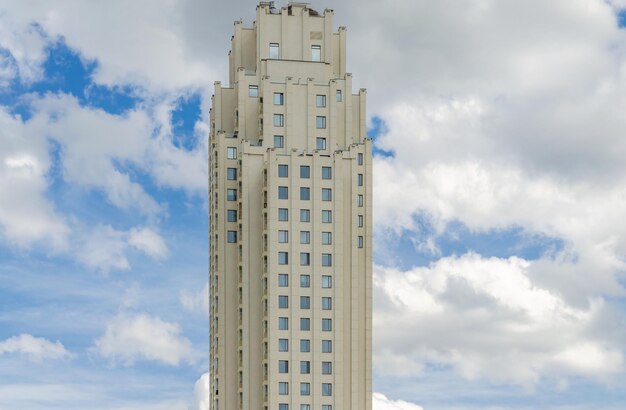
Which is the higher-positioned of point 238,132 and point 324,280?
point 238,132

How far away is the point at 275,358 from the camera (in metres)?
132

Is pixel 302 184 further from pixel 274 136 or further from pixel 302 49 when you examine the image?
pixel 302 49

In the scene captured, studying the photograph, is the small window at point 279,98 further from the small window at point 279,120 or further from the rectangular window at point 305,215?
the rectangular window at point 305,215

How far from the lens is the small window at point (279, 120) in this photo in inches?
5541

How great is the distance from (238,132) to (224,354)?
82.0ft

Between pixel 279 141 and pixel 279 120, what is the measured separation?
2548mm

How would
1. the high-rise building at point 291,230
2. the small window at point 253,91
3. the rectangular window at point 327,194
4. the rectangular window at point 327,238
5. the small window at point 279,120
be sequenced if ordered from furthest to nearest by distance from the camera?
the small window at point 253,91
the small window at point 279,120
the rectangular window at point 327,194
the rectangular window at point 327,238
the high-rise building at point 291,230

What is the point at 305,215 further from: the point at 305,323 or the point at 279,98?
the point at 279,98

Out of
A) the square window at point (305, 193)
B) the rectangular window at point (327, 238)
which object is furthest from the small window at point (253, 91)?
the rectangular window at point (327, 238)

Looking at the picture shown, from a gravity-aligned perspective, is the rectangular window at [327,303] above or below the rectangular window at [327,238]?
below

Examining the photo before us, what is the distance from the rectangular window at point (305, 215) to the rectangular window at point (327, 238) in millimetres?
2341

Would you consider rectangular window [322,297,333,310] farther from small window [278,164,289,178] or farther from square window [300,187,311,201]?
small window [278,164,289,178]

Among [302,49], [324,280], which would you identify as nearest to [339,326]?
[324,280]

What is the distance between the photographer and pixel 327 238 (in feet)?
443
